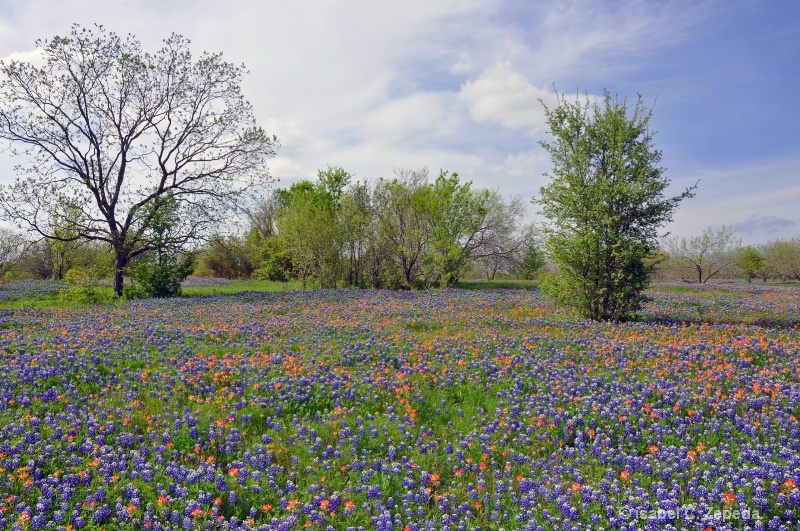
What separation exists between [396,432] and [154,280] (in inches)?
869

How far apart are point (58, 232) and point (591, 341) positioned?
81.4 feet

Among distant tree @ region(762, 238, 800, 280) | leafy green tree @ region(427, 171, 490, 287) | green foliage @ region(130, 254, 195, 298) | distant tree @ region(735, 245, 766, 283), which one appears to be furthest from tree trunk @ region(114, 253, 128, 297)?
distant tree @ region(762, 238, 800, 280)

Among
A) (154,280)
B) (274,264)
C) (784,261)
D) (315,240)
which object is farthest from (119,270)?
(784,261)

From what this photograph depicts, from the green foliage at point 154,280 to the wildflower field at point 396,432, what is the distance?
13100 millimetres

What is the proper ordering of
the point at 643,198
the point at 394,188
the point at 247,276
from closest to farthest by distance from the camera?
1. the point at 643,198
2. the point at 394,188
3. the point at 247,276

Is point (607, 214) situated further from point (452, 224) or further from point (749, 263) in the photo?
point (749, 263)

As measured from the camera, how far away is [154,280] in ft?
80.2

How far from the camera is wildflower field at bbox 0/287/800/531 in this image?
15.0 ft

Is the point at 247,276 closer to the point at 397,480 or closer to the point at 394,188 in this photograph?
the point at 394,188

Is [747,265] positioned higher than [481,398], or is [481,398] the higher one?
[747,265]

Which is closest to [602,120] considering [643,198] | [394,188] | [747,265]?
[643,198]

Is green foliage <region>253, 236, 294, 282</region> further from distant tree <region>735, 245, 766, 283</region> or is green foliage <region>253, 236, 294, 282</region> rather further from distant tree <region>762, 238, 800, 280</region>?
distant tree <region>762, 238, 800, 280</region>

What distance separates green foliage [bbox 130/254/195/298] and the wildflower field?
516 inches

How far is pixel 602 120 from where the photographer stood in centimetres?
1589
